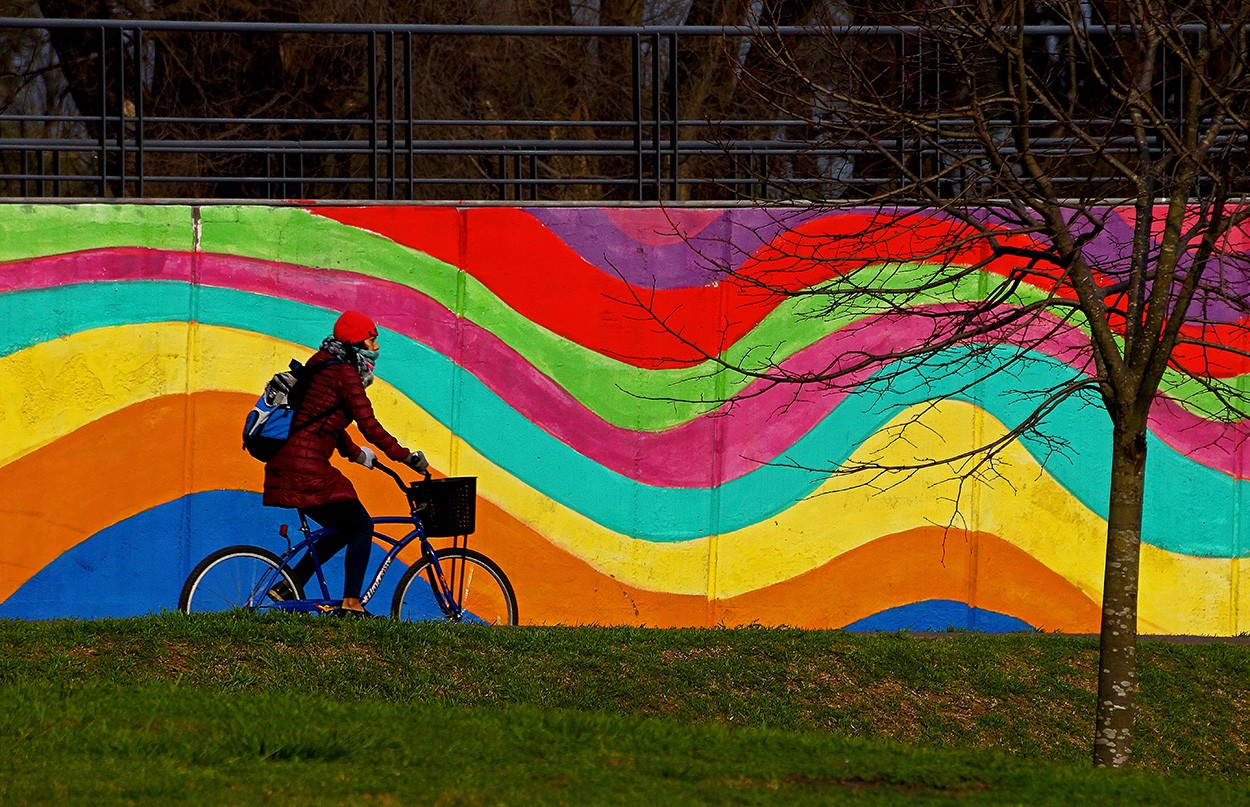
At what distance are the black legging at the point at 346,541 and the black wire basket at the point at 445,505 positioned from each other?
0.38m

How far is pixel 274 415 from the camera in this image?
10.8 metres

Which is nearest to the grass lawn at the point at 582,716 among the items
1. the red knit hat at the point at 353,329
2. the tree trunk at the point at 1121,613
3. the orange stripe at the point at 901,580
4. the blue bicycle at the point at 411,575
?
the tree trunk at the point at 1121,613

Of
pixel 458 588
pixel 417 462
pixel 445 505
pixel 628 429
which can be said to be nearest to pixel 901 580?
pixel 628 429

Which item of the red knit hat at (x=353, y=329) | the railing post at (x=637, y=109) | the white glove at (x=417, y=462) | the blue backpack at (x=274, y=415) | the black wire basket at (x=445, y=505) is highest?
the railing post at (x=637, y=109)

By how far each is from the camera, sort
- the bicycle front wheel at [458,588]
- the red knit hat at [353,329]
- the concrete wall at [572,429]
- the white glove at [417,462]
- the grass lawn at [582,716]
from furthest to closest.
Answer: the concrete wall at [572,429] < the red knit hat at [353,329] < the bicycle front wheel at [458,588] < the white glove at [417,462] < the grass lawn at [582,716]

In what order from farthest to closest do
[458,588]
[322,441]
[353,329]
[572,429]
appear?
[572,429] → [353,329] → [458,588] → [322,441]

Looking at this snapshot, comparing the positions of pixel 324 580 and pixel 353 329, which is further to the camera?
pixel 353 329

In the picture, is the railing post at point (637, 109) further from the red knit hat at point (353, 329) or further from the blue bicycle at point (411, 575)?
the blue bicycle at point (411, 575)

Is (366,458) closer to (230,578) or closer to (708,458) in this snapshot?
(230,578)

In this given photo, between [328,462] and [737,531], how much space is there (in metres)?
3.17

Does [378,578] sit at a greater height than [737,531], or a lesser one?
lesser

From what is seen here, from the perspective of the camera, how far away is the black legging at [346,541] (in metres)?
10.3

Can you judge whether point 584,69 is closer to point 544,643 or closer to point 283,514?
point 283,514

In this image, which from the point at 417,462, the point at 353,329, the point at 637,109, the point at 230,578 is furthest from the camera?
the point at 637,109
